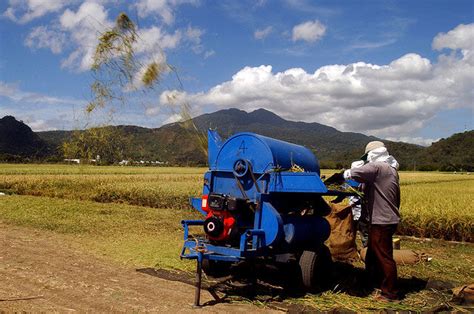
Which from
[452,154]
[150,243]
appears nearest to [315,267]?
[150,243]

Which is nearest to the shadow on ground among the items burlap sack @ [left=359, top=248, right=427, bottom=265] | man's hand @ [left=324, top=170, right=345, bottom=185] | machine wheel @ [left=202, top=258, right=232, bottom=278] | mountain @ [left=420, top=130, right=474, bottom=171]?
machine wheel @ [left=202, top=258, right=232, bottom=278]

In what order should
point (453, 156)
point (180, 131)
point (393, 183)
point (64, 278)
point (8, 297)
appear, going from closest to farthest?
1. point (8, 297)
2. point (393, 183)
3. point (64, 278)
4. point (180, 131)
5. point (453, 156)

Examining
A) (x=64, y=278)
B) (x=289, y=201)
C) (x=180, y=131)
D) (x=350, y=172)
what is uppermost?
(x=180, y=131)

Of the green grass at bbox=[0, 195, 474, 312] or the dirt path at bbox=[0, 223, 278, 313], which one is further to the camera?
the green grass at bbox=[0, 195, 474, 312]

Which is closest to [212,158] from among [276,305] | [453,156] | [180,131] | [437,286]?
[180,131]

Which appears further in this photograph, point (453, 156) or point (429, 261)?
point (453, 156)

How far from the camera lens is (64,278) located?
277 inches

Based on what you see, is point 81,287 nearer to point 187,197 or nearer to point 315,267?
point 315,267

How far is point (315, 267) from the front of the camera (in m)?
6.77

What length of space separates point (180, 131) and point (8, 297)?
448cm

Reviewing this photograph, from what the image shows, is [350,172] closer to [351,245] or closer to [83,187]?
[351,245]

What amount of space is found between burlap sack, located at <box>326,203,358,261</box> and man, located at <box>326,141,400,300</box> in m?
2.37

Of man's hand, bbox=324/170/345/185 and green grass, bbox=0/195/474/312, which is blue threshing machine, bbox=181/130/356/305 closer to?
man's hand, bbox=324/170/345/185

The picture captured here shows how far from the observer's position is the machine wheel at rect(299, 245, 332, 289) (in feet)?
21.9
